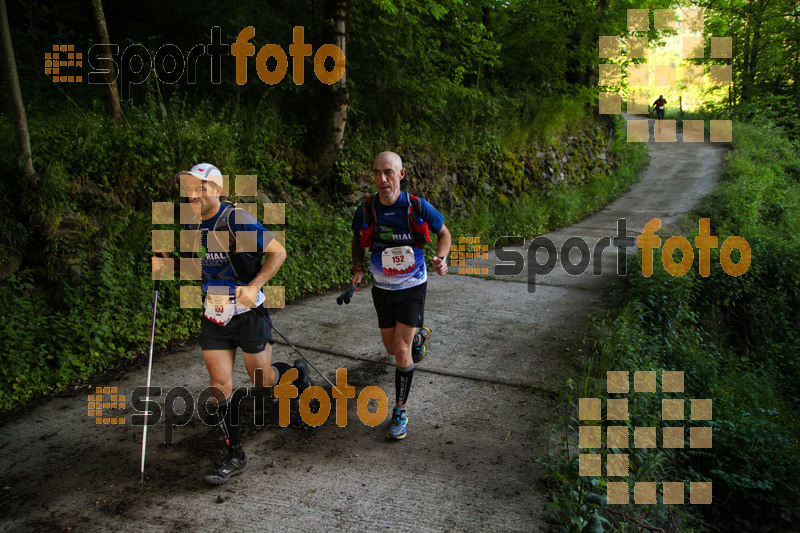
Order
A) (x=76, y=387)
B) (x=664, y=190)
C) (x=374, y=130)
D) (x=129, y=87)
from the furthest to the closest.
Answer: (x=664, y=190) < (x=374, y=130) < (x=129, y=87) < (x=76, y=387)

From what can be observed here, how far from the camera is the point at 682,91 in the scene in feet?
110

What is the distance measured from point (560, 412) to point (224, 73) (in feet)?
25.8

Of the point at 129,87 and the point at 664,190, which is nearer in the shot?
the point at 129,87

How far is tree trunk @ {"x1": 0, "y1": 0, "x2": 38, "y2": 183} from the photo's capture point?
4.85 metres

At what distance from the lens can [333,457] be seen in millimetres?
3572

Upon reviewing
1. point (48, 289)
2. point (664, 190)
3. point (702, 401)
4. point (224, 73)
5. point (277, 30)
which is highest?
point (277, 30)

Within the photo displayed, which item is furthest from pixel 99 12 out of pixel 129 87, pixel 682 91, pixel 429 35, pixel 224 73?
pixel 682 91

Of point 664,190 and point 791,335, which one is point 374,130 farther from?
point 664,190
